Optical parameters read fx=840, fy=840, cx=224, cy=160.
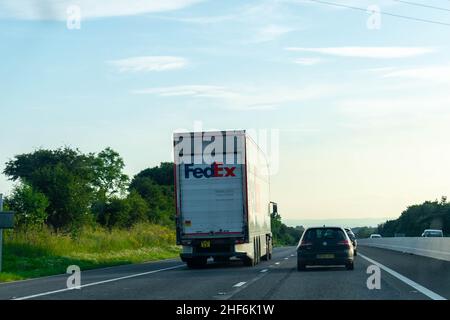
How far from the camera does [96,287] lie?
1978 centimetres

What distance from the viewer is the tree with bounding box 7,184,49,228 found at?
166 ft

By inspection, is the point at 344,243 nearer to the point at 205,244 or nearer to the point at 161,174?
the point at 205,244

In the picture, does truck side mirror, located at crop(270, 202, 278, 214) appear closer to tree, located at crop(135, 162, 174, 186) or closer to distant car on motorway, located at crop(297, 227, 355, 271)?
distant car on motorway, located at crop(297, 227, 355, 271)

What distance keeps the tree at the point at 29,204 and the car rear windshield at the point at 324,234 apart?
26774 mm

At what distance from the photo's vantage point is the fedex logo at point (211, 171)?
28000mm

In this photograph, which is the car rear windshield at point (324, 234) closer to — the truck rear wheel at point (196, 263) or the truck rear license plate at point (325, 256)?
the truck rear license plate at point (325, 256)

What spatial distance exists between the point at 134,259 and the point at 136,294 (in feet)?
79.9

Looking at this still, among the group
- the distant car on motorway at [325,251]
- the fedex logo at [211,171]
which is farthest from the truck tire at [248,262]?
the distant car on motorway at [325,251]

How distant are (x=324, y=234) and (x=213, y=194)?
4.26m

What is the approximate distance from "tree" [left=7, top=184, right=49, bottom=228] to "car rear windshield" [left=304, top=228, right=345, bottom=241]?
2677 cm

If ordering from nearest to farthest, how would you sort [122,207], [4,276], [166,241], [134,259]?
1. [4,276]
2. [134,259]
3. [166,241]
4. [122,207]
